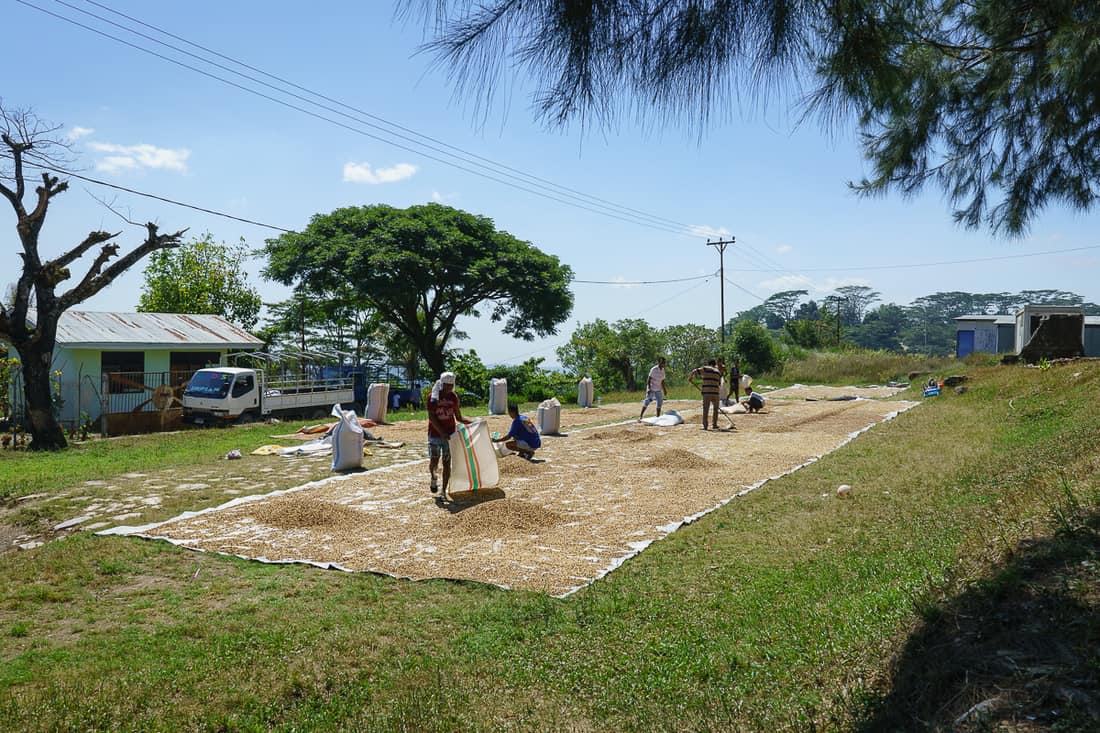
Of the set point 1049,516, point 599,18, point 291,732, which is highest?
point 599,18

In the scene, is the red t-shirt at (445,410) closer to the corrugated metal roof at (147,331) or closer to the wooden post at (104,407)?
the wooden post at (104,407)

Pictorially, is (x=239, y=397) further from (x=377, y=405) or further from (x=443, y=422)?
(x=443, y=422)

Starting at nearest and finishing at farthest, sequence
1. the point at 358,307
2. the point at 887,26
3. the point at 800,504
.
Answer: the point at 887,26
the point at 800,504
the point at 358,307

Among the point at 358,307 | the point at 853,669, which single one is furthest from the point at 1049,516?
the point at 358,307

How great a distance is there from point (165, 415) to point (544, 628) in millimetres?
18288

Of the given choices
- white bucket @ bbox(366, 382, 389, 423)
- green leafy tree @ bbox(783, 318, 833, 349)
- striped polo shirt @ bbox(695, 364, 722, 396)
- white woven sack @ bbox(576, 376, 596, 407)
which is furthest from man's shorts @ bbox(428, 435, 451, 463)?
green leafy tree @ bbox(783, 318, 833, 349)

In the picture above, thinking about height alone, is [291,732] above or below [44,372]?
below

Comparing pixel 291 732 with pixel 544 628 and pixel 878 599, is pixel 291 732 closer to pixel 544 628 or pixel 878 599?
pixel 544 628

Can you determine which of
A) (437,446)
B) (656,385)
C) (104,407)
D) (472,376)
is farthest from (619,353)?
(437,446)

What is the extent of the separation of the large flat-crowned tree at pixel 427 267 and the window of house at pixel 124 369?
334 inches

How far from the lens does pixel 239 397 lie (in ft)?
68.3

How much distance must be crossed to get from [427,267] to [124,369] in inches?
470

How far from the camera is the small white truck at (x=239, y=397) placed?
20.5m

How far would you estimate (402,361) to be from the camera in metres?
42.5
